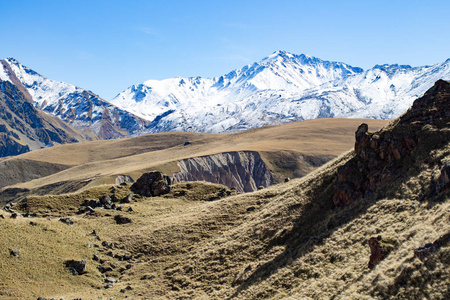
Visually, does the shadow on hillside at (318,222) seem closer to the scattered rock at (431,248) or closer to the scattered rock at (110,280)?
the scattered rock at (431,248)

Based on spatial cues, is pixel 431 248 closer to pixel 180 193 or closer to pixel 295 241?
pixel 295 241

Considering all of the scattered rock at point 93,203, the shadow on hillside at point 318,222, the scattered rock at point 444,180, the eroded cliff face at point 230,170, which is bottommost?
the eroded cliff face at point 230,170

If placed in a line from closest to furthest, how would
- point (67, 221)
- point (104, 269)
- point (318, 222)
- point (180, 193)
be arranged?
1. point (318, 222)
2. point (104, 269)
3. point (67, 221)
4. point (180, 193)

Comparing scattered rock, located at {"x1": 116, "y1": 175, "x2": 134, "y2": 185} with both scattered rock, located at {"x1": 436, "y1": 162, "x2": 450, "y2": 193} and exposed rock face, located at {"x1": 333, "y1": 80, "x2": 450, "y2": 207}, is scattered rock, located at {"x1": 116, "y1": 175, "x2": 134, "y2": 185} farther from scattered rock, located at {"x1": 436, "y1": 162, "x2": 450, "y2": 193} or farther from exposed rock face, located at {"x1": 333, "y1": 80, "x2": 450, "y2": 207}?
scattered rock, located at {"x1": 436, "y1": 162, "x2": 450, "y2": 193}

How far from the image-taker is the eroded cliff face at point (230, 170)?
149m

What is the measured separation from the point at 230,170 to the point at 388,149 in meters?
122

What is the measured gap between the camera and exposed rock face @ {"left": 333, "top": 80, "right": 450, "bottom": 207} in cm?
3253

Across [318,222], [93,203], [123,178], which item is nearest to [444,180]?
[318,222]

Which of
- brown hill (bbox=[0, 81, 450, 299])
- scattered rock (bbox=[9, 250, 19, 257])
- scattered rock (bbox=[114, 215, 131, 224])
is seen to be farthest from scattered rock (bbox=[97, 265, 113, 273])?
scattered rock (bbox=[114, 215, 131, 224])

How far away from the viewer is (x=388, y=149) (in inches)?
1331

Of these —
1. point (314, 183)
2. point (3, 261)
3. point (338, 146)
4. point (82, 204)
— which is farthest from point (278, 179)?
point (3, 261)

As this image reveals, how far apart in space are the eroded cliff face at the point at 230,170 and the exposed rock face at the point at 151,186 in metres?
77.5

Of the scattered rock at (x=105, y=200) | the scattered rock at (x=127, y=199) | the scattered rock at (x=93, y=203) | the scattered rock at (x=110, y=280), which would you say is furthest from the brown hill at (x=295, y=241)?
the scattered rock at (x=127, y=199)

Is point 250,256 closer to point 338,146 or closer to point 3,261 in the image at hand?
point 3,261
